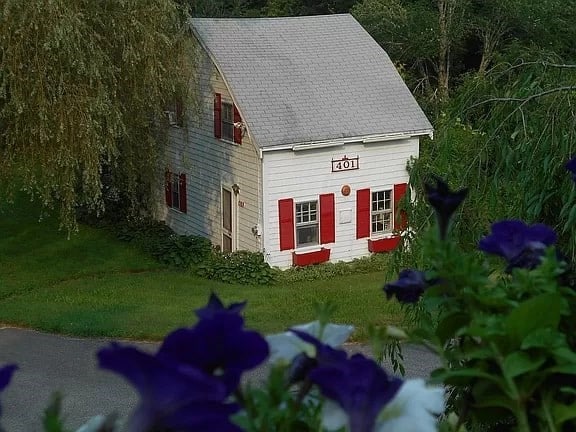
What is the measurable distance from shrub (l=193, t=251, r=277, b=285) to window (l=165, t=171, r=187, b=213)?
2.47m

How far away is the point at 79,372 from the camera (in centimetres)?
1216

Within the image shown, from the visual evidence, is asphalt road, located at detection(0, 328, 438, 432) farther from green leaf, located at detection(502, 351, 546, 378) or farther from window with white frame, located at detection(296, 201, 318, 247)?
green leaf, located at detection(502, 351, 546, 378)

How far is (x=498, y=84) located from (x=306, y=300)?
9708 mm

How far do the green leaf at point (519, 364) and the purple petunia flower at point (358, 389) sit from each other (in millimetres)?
229

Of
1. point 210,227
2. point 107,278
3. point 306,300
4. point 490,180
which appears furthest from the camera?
point 210,227

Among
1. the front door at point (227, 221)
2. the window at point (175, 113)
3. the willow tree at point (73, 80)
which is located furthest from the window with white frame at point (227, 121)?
the willow tree at point (73, 80)

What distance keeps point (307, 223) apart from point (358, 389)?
15502mm

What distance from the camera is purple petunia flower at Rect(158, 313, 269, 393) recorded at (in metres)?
1.02

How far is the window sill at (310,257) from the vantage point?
16.3 metres

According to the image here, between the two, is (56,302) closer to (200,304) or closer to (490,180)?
(200,304)

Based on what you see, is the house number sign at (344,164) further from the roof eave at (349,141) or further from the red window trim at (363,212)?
the red window trim at (363,212)

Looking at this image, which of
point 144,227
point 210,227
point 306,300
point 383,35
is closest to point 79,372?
point 306,300

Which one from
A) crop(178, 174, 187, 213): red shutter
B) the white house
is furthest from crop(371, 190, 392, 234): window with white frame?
crop(178, 174, 187, 213): red shutter

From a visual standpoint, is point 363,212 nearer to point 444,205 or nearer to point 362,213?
point 362,213
